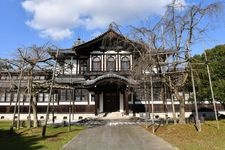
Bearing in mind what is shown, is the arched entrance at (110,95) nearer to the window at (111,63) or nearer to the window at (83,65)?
the window at (111,63)

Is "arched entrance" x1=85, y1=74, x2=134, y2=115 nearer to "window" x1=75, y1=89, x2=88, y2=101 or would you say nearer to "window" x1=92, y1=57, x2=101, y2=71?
"window" x1=75, y1=89, x2=88, y2=101

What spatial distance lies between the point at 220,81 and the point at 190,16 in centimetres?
844

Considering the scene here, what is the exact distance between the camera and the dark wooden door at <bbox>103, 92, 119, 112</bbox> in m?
33.8

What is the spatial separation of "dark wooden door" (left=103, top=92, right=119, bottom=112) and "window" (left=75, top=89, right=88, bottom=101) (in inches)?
116

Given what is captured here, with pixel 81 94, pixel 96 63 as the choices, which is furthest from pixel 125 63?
pixel 81 94

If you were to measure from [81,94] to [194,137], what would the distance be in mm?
21944

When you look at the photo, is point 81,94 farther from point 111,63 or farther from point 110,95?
point 111,63

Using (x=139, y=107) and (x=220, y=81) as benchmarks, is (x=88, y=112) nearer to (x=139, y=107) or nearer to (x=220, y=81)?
(x=139, y=107)

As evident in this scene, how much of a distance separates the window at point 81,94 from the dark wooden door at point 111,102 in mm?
2957

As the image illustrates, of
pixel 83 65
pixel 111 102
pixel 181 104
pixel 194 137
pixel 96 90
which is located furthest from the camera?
pixel 83 65

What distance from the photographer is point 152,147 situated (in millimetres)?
12680

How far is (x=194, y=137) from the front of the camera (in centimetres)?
1543

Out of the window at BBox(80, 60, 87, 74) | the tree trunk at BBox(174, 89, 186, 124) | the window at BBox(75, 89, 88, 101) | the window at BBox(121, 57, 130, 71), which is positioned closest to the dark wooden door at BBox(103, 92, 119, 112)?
the window at BBox(75, 89, 88, 101)

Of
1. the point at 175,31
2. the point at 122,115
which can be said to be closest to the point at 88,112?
the point at 122,115
